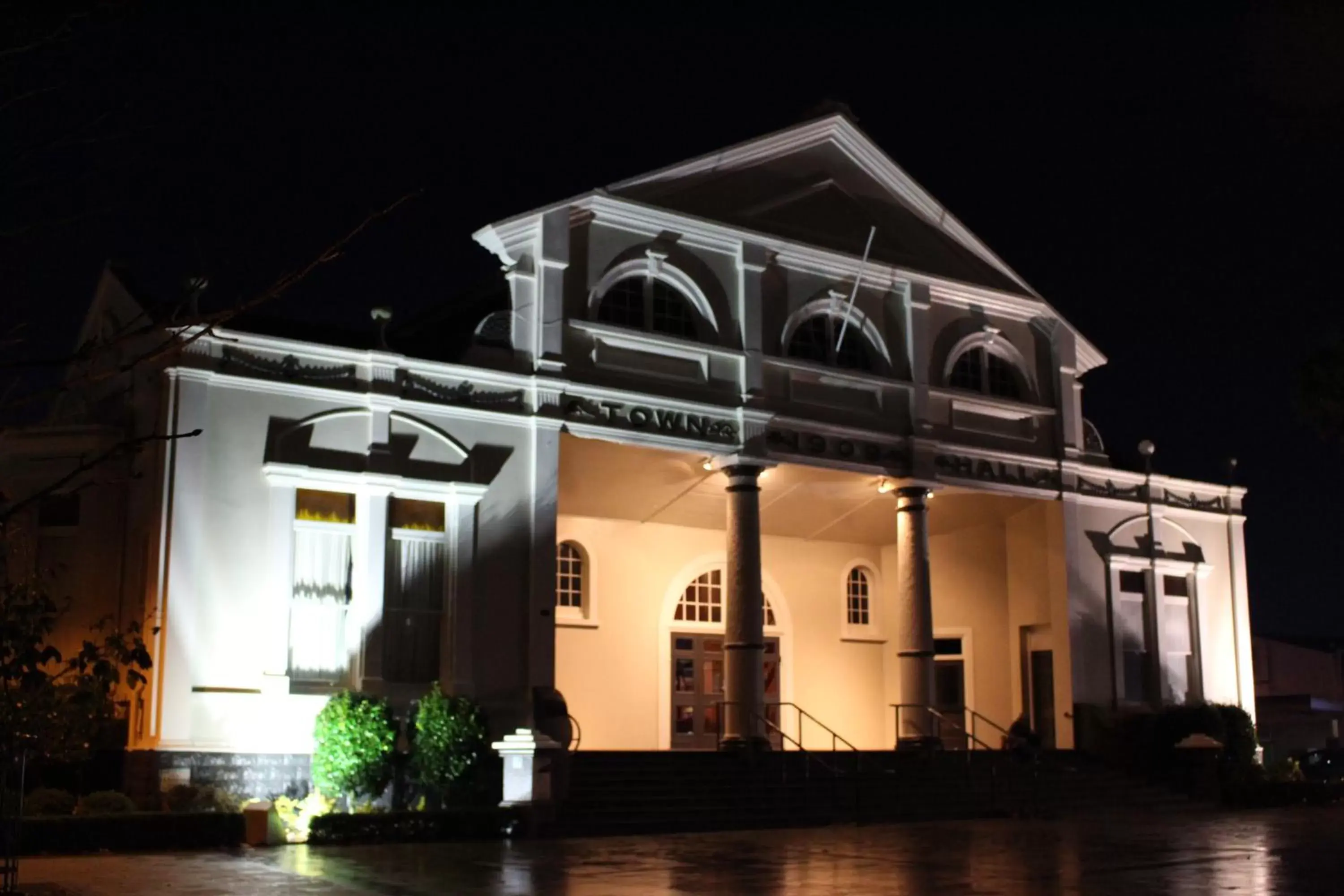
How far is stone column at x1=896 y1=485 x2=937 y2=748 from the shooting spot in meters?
25.2

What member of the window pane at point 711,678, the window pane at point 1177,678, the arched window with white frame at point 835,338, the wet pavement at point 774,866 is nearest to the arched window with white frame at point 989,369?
the arched window with white frame at point 835,338

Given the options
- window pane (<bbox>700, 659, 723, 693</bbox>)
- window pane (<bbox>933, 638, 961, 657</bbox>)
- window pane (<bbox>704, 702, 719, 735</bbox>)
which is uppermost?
window pane (<bbox>933, 638, 961, 657</bbox>)

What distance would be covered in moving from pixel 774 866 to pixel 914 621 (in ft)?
36.4

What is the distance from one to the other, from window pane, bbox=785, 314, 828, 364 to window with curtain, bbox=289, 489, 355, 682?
9.03 metres

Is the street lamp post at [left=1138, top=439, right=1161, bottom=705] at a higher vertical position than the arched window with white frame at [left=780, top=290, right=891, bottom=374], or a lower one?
lower

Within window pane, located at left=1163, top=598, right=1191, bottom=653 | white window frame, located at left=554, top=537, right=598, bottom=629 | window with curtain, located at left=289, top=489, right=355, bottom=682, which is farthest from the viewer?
window pane, located at left=1163, top=598, right=1191, bottom=653

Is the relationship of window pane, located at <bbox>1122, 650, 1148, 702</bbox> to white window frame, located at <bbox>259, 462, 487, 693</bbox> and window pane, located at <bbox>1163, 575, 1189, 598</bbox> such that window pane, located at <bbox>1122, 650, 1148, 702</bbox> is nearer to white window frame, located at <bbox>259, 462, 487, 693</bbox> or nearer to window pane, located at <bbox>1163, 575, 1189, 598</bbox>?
window pane, located at <bbox>1163, 575, 1189, 598</bbox>

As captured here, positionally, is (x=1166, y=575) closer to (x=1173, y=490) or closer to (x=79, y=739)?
(x=1173, y=490)

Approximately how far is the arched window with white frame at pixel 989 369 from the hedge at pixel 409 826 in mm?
13131

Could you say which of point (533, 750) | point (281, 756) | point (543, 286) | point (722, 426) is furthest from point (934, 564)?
point (281, 756)

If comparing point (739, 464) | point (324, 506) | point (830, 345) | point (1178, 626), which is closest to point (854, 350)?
point (830, 345)

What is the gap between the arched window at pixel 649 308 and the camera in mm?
24234

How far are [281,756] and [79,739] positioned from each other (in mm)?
4465

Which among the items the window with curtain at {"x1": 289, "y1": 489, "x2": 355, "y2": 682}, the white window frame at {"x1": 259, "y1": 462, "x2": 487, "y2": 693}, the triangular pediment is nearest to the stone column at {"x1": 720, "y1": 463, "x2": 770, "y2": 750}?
the white window frame at {"x1": 259, "y1": 462, "x2": 487, "y2": 693}
